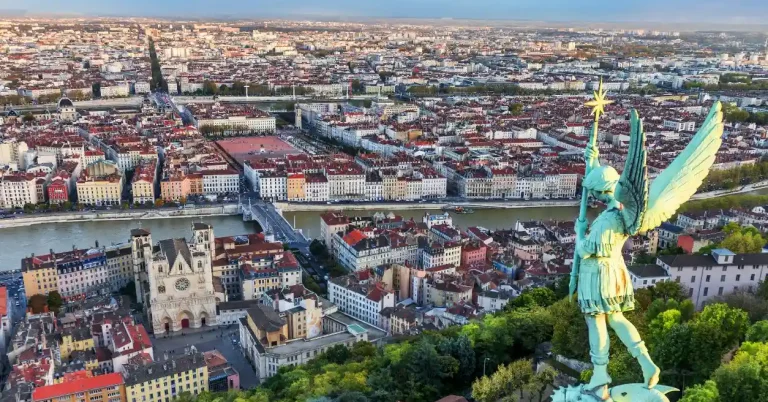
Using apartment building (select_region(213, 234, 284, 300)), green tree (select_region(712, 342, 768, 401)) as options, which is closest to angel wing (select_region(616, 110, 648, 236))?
green tree (select_region(712, 342, 768, 401))

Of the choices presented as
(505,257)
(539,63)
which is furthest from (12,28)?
(505,257)

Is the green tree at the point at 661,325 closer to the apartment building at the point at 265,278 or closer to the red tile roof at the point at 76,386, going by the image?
the apartment building at the point at 265,278

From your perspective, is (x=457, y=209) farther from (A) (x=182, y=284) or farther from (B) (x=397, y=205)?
(A) (x=182, y=284)

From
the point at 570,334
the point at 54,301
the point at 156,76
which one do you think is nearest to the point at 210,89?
the point at 156,76

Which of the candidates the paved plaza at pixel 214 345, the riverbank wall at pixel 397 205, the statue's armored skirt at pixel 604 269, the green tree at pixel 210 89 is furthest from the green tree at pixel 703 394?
the green tree at pixel 210 89

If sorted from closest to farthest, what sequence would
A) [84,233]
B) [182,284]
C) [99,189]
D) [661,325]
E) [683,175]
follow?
[683,175], [661,325], [182,284], [84,233], [99,189]

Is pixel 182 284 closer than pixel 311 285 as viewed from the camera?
Yes

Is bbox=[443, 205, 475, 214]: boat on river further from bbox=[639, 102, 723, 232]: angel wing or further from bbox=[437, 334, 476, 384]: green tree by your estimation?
bbox=[639, 102, 723, 232]: angel wing
